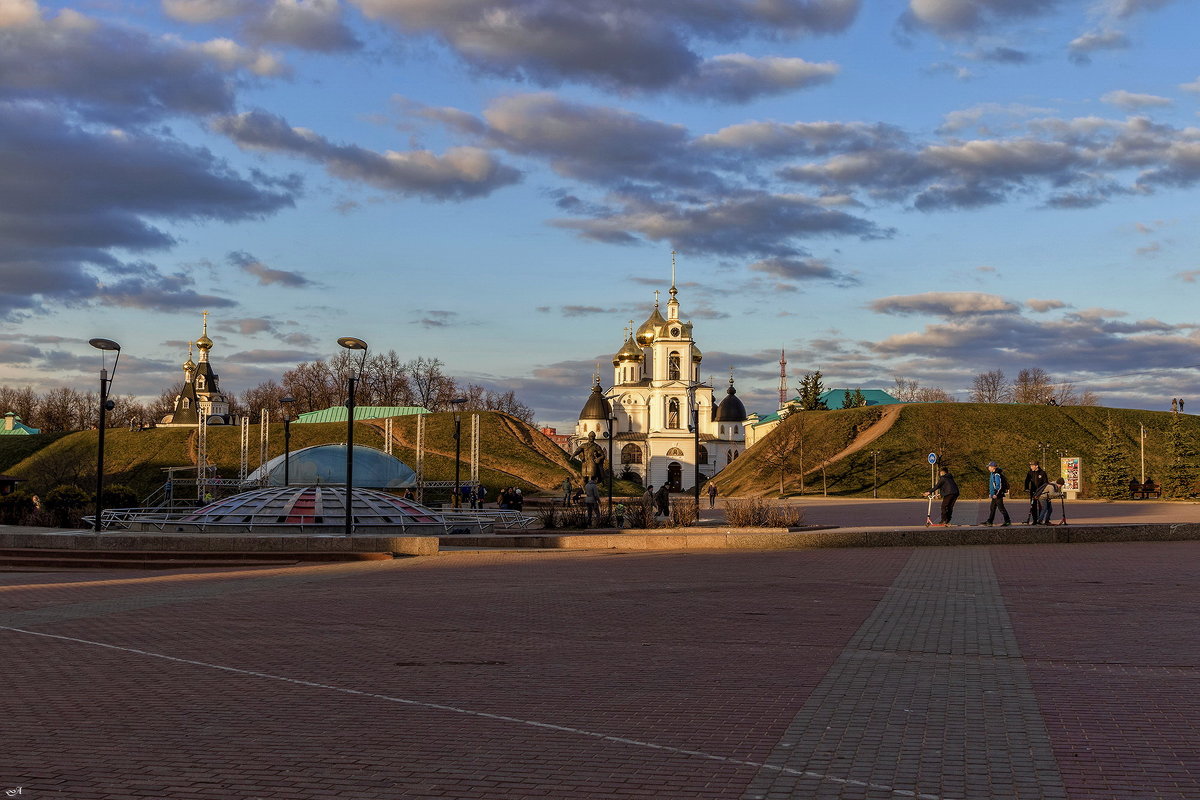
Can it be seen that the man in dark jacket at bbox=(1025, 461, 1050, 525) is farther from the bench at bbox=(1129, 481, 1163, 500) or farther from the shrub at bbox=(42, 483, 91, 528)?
the bench at bbox=(1129, 481, 1163, 500)

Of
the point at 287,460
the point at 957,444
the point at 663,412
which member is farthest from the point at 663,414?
the point at 287,460

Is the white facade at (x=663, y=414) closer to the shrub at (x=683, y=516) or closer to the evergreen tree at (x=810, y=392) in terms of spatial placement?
the evergreen tree at (x=810, y=392)

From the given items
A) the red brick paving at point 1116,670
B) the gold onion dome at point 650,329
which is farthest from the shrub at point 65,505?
the gold onion dome at point 650,329

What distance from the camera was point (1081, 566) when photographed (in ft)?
58.7

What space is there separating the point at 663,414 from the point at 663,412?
21 centimetres

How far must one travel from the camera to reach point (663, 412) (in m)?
113

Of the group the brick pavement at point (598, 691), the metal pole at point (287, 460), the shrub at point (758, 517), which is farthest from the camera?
the metal pole at point (287, 460)

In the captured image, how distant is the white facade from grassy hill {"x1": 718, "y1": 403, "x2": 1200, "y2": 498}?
1400 inches

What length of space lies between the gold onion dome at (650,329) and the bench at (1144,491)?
70.7 metres

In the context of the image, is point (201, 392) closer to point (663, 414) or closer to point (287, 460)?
point (663, 414)

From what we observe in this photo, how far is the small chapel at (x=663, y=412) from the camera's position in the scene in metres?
112

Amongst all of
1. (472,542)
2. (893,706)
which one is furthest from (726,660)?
(472,542)

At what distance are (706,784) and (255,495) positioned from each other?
23.9m

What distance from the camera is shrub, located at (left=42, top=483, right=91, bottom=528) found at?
28781 millimetres
